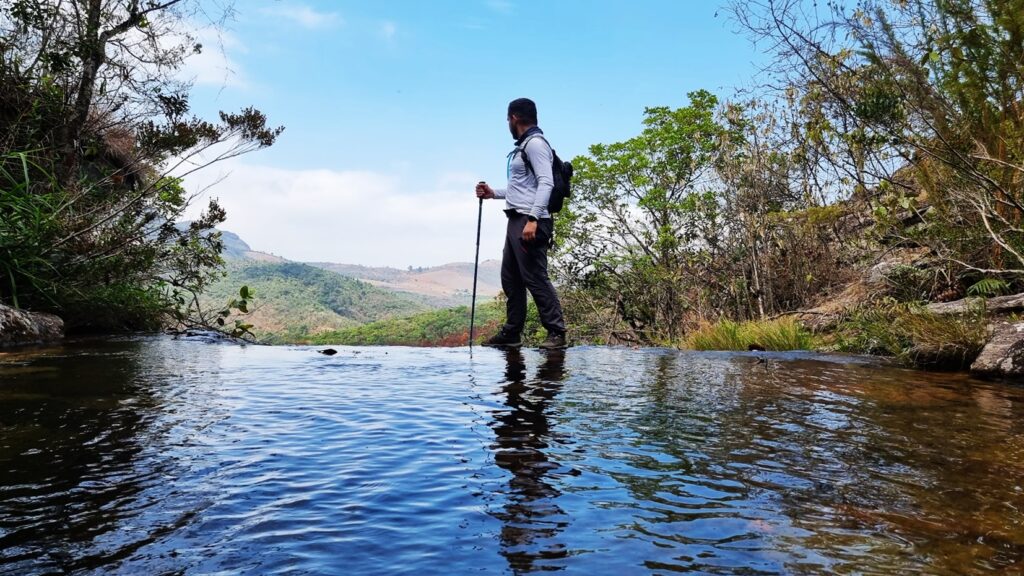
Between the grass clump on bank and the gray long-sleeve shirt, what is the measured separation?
362cm

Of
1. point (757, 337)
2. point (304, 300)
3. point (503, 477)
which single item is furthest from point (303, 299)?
point (503, 477)

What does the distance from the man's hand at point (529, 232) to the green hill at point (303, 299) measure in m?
39.3

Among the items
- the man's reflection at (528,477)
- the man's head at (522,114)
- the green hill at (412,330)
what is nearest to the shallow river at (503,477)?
the man's reflection at (528,477)

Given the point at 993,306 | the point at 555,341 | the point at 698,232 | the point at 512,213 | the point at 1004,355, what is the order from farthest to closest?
the point at 698,232
the point at 555,341
the point at 512,213
the point at 993,306
the point at 1004,355

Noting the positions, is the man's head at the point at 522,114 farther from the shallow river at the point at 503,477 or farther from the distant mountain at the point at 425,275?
the distant mountain at the point at 425,275

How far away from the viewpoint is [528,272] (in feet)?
22.6

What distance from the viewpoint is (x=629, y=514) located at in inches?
79.6

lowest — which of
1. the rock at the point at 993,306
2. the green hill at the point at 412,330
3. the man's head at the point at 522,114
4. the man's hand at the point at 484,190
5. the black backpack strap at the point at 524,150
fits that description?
the green hill at the point at 412,330

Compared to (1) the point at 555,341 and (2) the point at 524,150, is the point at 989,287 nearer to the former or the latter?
(1) the point at 555,341

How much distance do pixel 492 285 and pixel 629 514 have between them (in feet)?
633

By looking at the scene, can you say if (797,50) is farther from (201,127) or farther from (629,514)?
(201,127)

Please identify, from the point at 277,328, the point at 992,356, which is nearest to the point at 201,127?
the point at 992,356

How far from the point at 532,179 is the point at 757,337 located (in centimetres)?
436

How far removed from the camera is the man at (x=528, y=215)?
261 inches
